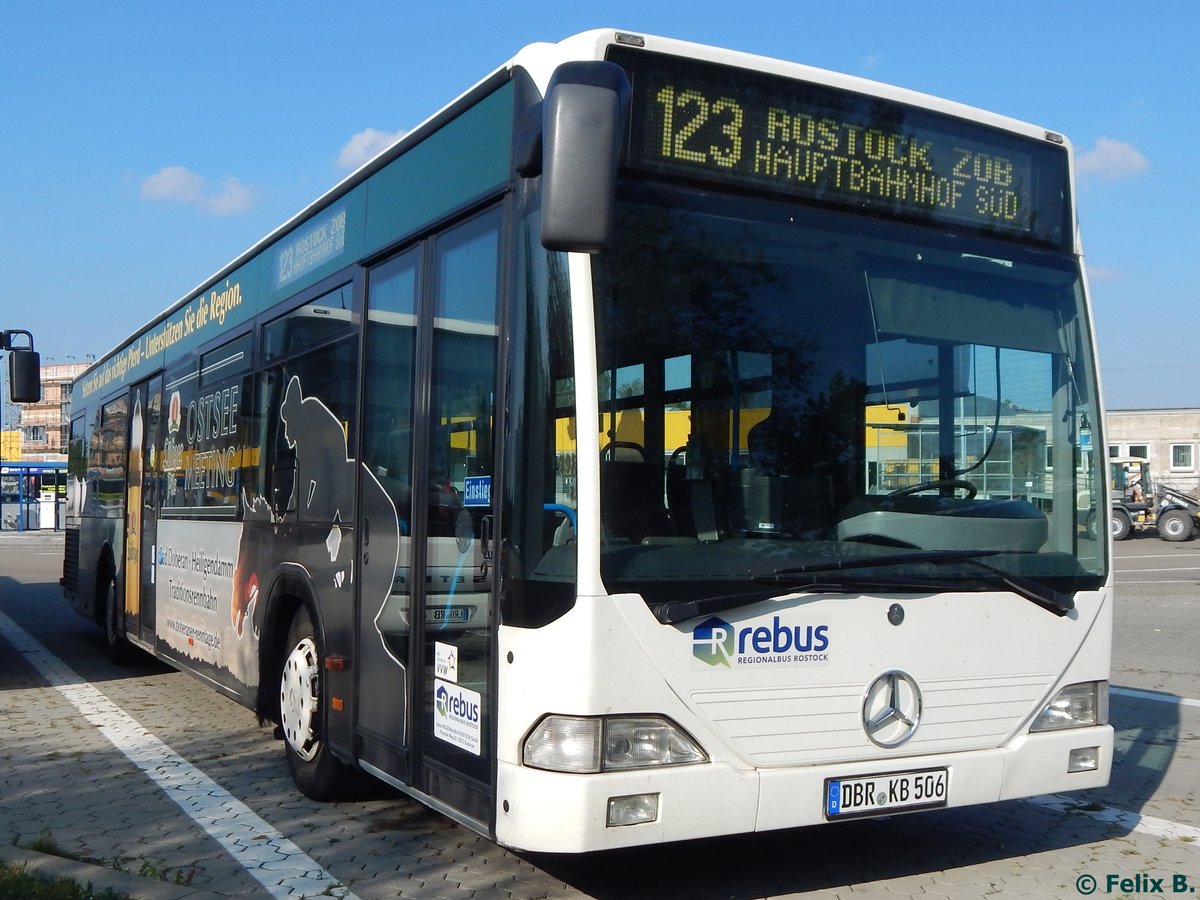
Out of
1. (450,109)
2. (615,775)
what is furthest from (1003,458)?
(450,109)

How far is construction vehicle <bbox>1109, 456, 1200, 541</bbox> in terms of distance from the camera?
36812mm

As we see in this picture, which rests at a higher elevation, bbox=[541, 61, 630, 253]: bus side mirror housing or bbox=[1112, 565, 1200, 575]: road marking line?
bbox=[541, 61, 630, 253]: bus side mirror housing

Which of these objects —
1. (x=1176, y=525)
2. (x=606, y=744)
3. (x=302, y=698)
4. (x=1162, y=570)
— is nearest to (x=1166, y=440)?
(x=1176, y=525)

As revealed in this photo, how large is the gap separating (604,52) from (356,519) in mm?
2551

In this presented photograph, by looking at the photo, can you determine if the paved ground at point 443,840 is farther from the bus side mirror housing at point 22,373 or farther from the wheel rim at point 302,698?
the bus side mirror housing at point 22,373

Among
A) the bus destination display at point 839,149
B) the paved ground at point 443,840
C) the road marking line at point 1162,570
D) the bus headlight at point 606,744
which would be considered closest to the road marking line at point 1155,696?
the paved ground at point 443,840

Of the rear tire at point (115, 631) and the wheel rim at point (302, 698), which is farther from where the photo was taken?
the rear tire at point (115, 631)

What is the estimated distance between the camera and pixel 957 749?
4930 millimetres

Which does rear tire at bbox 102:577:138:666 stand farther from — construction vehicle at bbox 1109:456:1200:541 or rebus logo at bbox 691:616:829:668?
construction vehicle at bbox 1109:456:1200:541

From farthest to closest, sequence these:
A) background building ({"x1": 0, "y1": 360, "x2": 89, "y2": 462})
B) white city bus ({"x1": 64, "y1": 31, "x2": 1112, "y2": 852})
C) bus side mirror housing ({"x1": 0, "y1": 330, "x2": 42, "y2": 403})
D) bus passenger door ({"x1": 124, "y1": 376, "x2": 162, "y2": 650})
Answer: background building ({"x1": 0, "y1": 360, "x2": 89, "y2": 462}), bus side mirror housing ({"x1": 0, "y1": 330, "x2": 42, "y2": 403}), bus passenger door ({"x1": 124, "y1": 376, "x2": 162, "y2": 650}), white city bus ({"x1": 64, "y1": 31, "x2": 1112, "y2": 852})

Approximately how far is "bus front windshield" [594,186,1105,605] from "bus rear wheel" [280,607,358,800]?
268 cm

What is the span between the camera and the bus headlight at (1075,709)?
5199 mm

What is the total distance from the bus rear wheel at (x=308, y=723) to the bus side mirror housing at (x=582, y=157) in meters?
3.24

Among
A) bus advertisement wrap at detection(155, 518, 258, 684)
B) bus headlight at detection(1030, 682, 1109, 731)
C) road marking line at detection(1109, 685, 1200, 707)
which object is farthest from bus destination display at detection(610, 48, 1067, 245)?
road marking line at detection(1109, 685, 1200, 707)
